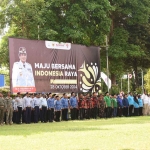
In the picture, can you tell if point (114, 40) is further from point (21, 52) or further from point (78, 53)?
point (21, 52)

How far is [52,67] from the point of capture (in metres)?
25.2

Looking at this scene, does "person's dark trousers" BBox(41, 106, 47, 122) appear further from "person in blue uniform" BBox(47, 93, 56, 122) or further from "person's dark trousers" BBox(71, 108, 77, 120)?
"person's dark trousers" BBox(71, 108, 77, 120)

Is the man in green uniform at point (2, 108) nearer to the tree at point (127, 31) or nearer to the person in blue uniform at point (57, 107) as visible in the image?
the person in blue uniform at point (57, 107)

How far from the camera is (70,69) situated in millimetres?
26328

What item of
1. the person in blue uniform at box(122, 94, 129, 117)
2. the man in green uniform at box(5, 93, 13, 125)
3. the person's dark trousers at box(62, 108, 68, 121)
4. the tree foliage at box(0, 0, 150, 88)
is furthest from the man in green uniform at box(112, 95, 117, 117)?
Answer: the man in green uniform at box(5, 93, 13, 125)

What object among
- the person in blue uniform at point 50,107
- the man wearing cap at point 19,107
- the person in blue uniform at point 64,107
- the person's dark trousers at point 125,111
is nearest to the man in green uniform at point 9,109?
the man wearing cap at point 19,107

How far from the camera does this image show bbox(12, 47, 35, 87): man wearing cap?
22.7 m

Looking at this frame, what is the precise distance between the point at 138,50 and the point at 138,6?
3.31m

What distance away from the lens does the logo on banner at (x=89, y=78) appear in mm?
27062

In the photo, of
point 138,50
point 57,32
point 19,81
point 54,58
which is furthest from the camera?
point 138,50

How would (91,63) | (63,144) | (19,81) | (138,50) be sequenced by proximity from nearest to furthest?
(63,144) → (19,81) → (91,63) → (138,50)

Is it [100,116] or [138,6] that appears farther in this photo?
[138,6]

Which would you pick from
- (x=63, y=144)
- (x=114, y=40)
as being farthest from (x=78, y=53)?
(x=63, y=144)

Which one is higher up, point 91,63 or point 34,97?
point 91,63
